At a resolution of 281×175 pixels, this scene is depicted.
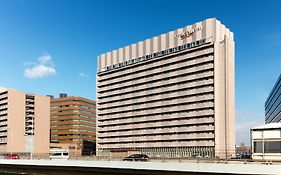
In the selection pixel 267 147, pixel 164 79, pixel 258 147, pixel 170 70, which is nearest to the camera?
pixel 267 147

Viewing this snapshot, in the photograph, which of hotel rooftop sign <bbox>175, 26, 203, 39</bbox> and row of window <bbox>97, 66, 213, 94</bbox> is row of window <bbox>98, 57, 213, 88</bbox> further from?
hotel rooftop sign <bbox>175, 26, 203, 39</bbox>

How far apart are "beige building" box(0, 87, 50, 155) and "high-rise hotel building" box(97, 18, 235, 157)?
161 feet

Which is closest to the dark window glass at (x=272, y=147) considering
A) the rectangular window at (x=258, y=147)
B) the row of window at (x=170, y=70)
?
the rectangular window at (x=258, y=147)

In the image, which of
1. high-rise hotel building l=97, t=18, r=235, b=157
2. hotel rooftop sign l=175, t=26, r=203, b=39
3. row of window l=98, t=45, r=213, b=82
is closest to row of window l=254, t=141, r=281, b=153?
high-rise hotel building l=97, t=18, r=235, b=157

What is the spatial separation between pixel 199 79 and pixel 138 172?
75.6 m

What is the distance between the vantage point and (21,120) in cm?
17612

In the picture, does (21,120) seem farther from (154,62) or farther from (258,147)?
(258,147)

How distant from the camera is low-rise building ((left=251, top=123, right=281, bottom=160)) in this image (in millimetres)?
36500

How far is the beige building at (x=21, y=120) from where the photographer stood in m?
172

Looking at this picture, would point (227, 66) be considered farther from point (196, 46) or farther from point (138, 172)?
point (138, 172)

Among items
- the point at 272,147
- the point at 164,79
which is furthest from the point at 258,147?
the point at 164,79

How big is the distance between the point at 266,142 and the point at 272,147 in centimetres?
82

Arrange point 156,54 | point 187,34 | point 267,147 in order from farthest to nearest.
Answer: point 156,54
point 187,34
point 267,147

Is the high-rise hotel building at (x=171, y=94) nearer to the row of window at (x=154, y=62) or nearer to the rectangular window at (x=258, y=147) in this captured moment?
the row of window at (x=154, y=62)
